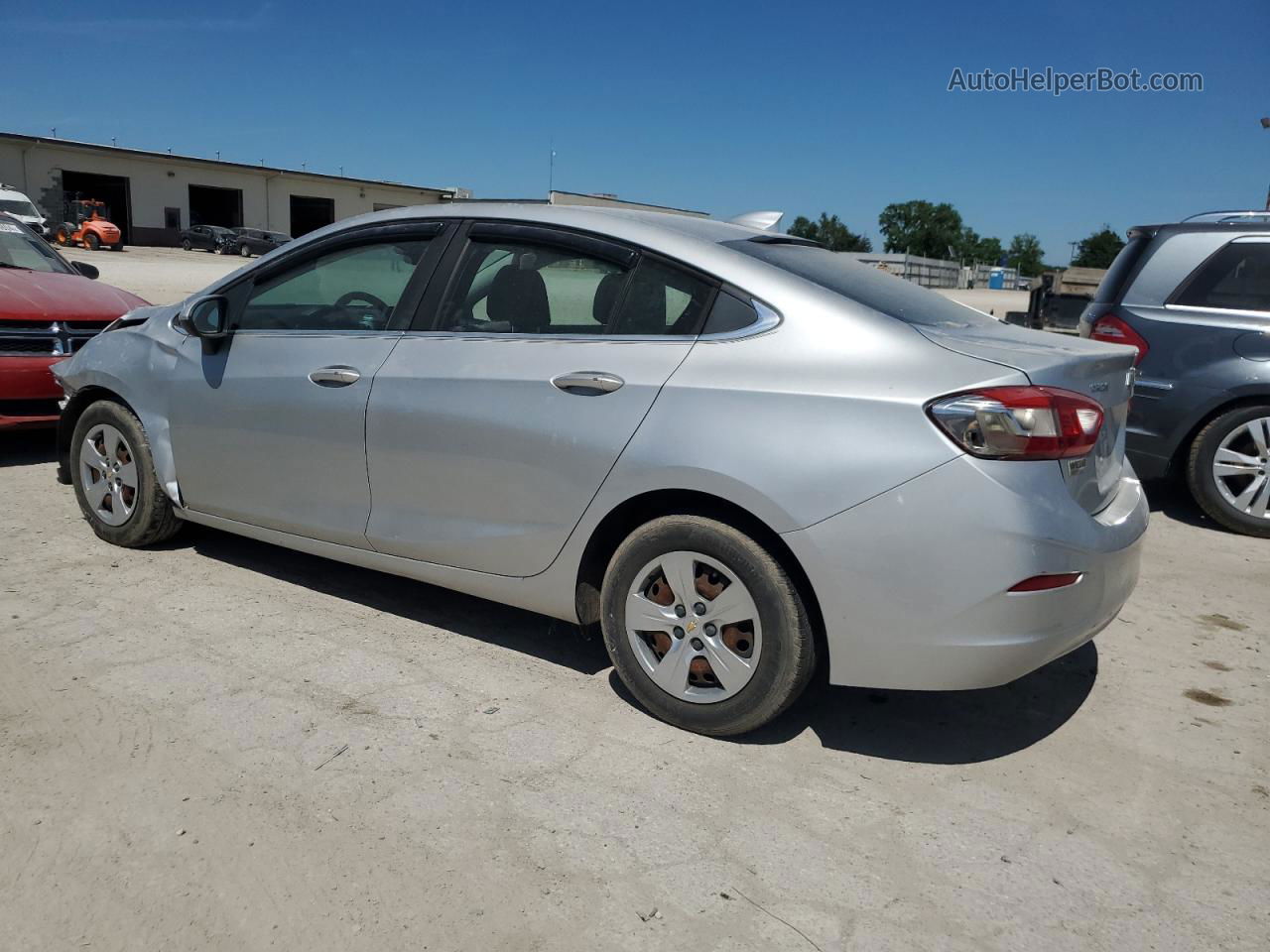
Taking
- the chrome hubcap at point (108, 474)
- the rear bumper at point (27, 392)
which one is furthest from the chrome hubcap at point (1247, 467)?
the rear bumper at point (27, 392)

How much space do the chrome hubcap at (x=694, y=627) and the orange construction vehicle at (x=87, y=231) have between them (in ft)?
152

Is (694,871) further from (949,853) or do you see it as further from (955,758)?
(955,758)

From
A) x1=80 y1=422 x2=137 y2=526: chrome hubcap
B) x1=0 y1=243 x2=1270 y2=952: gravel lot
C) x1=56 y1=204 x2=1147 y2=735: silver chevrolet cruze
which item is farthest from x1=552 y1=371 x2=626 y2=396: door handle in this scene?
x1=80 y1=422 x2=137 y2=526: chrome hubcap

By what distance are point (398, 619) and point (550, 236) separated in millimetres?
1731

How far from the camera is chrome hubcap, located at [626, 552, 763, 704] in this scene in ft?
10.3

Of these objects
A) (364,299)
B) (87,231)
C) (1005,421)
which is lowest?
(1005,421)

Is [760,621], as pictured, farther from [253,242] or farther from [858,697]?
[253,242]

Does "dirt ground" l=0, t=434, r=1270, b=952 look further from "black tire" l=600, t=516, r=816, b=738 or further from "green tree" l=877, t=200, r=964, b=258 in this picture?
"green tree" l=877, t=200, r=964, b=258

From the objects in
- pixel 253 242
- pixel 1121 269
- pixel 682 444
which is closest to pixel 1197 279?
pixel 1121 269

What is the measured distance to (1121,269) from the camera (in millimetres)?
6617

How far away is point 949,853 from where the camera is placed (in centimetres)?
274

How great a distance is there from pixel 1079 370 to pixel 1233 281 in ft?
12.9

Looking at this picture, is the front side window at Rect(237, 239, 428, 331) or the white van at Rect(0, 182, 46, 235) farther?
the white van at Rect(0, 182, 46, 235)

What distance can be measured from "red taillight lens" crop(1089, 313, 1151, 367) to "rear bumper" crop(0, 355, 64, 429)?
21.6 feet
